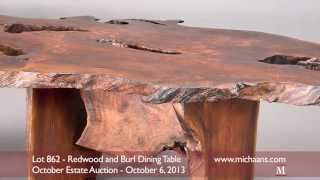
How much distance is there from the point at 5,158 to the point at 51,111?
0.59m

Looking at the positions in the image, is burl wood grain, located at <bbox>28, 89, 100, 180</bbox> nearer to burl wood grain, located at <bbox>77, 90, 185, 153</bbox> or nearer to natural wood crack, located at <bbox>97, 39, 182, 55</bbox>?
burl wood grain, located at <bbox>77, 90, 185, 153</bbox>

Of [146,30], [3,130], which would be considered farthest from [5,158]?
[146,30]

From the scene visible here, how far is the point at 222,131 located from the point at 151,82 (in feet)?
1.11

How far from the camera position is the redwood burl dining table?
4.56ft

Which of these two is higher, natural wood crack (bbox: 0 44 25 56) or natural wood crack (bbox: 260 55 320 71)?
natural wood crack (bbox: 0 44 25 56)

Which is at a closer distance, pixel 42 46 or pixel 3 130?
pixel 42 46

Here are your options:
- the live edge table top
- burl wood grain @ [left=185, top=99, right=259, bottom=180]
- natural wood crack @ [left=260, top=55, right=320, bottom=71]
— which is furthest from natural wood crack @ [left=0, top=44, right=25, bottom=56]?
natural wood crack @ [left=260, top=55, right=320, bottom=71]

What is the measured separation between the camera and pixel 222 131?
5.41 feet

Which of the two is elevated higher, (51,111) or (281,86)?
(281,86)

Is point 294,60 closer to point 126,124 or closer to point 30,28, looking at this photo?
point 126,124

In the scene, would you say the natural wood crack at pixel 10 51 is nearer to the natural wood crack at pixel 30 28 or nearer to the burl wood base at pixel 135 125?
the burl wood base at pixel 135 125

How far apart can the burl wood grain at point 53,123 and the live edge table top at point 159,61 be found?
0.15 metres

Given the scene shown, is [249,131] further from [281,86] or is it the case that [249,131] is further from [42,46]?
[42,46]

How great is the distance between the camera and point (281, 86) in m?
1.38
